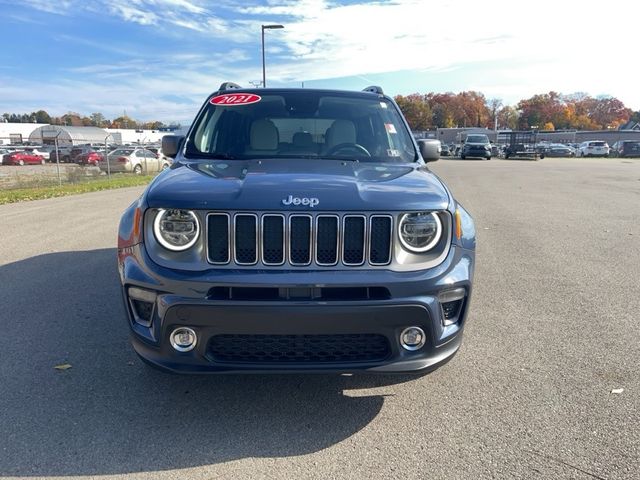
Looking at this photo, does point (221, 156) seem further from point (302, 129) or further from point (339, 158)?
point (339, 158)

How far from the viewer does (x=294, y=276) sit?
269 cm

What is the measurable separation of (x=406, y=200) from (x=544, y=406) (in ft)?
5.21

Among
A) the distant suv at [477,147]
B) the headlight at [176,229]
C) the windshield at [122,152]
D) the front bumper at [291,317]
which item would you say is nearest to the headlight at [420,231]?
the front bumper at [291,317]

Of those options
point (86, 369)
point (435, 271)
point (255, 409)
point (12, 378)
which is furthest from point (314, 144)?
point (12, 378)

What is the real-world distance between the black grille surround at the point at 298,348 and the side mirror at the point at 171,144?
2.15m

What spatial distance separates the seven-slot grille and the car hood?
0.06 m

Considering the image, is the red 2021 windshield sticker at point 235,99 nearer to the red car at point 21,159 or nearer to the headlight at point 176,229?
the headlight at point 176,229

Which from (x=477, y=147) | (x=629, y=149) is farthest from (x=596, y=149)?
(x=477, y=147)

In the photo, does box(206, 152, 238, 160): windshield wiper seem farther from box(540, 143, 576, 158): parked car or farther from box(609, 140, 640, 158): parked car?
box(609, 140, 640, 158): parked car

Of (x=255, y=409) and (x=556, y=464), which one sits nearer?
(x=556, y=464)

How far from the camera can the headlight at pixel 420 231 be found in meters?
2.84

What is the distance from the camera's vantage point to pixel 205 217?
2.76 m

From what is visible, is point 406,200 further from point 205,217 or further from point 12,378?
point 12,378

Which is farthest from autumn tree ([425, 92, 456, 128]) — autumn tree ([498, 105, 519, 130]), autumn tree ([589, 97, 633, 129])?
autumn tree ([589, 97, 633, 129])
